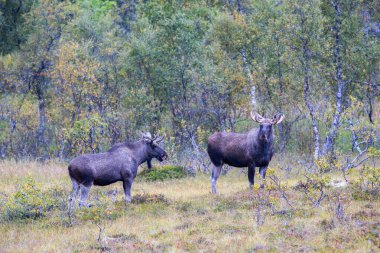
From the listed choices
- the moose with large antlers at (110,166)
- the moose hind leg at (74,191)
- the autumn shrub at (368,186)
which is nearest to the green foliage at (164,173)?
the moose with large antlers at (110,166)

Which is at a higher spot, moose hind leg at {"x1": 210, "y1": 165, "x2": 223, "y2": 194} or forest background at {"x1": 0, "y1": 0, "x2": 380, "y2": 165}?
forest background at {"x1": 0, "y1": 0, "x2": 380, "y2": 165}

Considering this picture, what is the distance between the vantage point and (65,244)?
1237 centimetres

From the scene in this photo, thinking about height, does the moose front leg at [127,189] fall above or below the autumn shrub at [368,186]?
below

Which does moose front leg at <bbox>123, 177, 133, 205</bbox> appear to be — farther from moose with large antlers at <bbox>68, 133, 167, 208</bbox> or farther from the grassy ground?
the grassy ground

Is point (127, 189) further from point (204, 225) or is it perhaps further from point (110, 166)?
point (204, 225)

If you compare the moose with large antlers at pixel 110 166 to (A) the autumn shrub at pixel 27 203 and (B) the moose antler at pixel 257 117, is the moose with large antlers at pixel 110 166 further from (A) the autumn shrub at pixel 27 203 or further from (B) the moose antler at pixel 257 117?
(B) the moose antler at pixel 257 117

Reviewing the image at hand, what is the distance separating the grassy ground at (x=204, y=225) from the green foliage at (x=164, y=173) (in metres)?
3.24

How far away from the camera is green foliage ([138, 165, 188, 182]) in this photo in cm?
2147

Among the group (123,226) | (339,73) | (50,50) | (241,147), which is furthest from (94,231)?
(50,50)

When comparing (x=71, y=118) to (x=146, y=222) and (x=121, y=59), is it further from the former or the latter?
(x=146, y=222)

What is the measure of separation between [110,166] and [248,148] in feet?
14.2

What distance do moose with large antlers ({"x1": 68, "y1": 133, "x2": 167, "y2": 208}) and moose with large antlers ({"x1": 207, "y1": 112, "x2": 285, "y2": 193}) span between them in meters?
2.02

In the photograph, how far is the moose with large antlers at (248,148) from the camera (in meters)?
17.5

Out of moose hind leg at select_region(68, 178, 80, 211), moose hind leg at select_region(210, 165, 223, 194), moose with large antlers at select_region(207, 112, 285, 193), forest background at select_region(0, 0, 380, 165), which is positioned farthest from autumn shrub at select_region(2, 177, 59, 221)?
forest background at select_region(0, 0, 380, 165)
